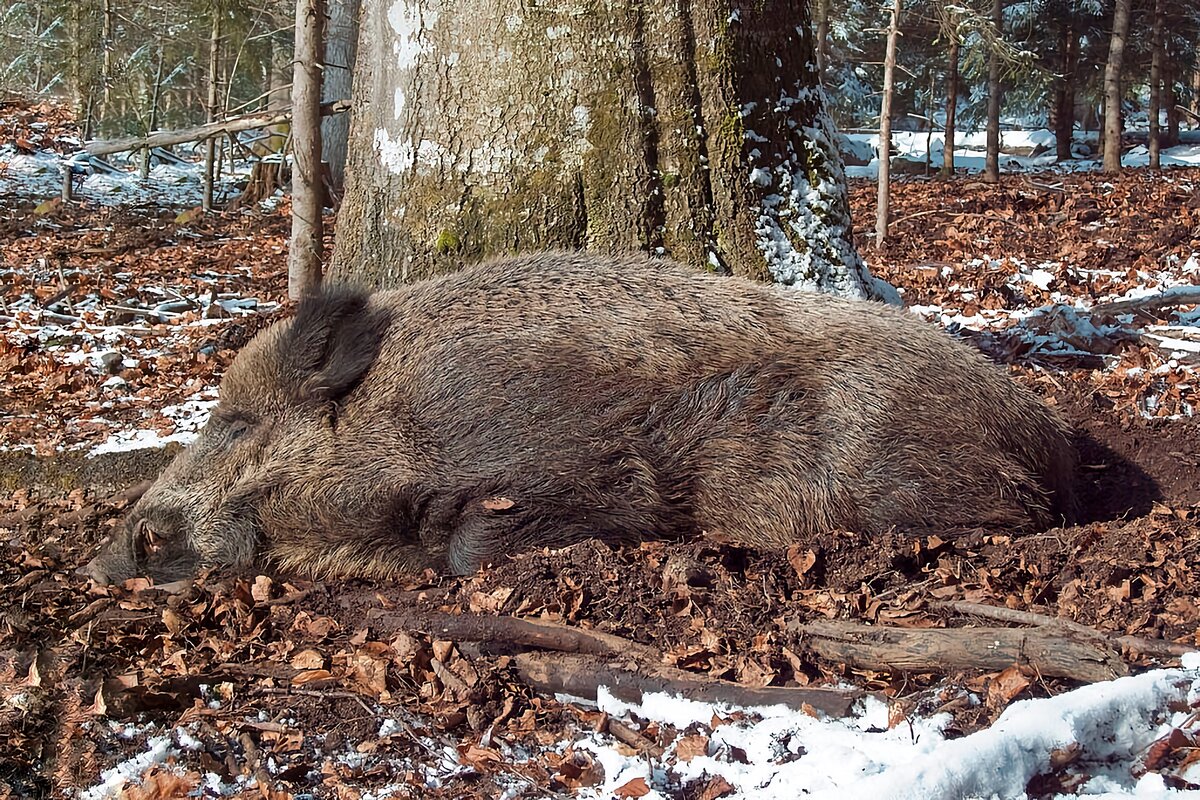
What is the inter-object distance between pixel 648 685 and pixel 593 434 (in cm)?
120

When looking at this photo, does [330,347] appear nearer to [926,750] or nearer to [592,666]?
[592,666]

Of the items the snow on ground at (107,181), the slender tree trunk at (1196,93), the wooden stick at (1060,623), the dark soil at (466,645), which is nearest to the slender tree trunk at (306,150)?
the dark soil at (466,645)

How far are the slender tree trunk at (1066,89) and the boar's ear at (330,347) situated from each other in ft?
86.3

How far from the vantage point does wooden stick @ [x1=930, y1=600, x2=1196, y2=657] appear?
106 inches

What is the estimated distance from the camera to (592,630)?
10.9ft

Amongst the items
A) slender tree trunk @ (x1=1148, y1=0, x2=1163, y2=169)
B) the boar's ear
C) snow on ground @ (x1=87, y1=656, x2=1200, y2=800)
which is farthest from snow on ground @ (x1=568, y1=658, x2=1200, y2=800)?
slender tree trunk @ (x1=1148, y1=0, x2=1163, y2=169)

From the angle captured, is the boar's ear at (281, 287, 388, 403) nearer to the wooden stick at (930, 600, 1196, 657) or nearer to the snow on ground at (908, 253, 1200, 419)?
the wooden stick at (930, 600, 1196, 657)

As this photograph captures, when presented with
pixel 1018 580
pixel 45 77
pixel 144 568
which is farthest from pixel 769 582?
pixel 45 77

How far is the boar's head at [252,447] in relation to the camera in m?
4.25

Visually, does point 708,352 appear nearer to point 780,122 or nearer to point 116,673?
point 780,122

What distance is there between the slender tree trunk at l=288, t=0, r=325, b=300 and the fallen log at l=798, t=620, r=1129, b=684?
5720 mm

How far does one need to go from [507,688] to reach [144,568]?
1.85m

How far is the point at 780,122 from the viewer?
5.22m

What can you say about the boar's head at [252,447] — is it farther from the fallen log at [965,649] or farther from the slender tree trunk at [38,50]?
the slender tree trunk at [38,50]
